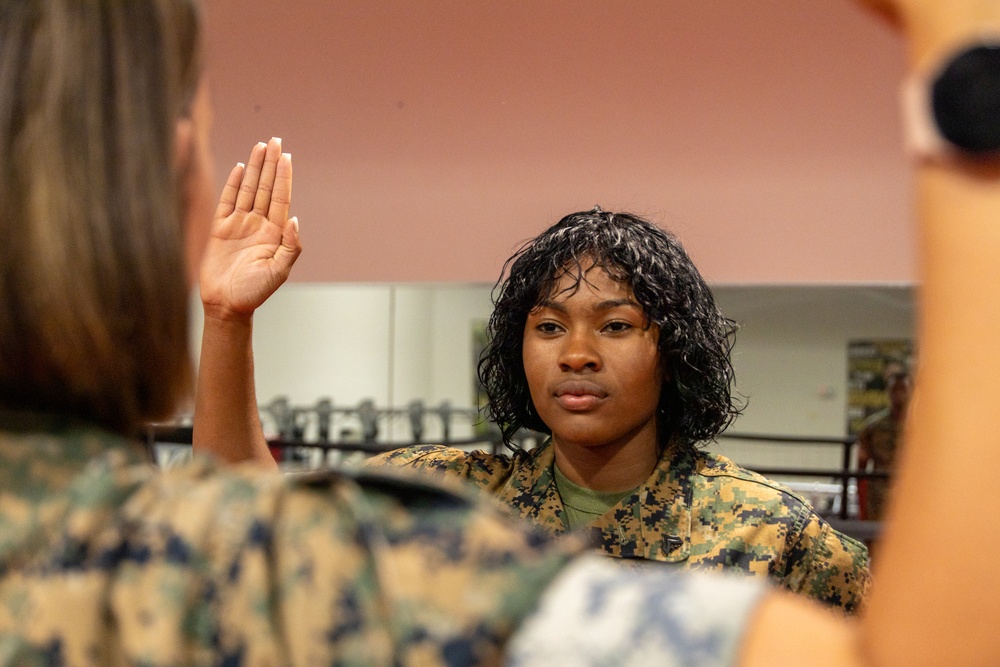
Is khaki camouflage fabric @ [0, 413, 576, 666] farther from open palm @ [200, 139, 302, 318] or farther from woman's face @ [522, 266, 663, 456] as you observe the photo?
woman's face @ [522, 266, 663, 456]

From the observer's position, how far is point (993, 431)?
493 millimetres

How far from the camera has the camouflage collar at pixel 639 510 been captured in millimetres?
1536

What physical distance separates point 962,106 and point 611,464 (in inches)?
45.8

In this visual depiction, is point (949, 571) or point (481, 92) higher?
point (481, 92)

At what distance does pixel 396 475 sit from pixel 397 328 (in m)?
2.99

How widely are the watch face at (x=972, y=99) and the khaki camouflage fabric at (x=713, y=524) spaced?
3.55 ft

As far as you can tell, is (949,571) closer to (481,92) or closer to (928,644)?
(928,644)

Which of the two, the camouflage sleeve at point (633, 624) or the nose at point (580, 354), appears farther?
the nose at point (580, 354)

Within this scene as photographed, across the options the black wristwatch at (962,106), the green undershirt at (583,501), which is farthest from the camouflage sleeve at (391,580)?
the green undershirt at (583,501)

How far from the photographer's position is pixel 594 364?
158 cm

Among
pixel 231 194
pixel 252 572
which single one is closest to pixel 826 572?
pixel 231 194

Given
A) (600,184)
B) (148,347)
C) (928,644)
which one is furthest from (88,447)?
(600,184)

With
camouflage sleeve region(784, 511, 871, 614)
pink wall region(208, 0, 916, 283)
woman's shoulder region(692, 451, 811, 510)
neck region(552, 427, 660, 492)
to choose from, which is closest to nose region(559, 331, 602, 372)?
neck region(552, 427, 660, 492)

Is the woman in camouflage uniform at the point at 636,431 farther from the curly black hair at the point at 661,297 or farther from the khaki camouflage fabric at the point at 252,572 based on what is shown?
the khaki camouflage fabric at the point at 252,572
